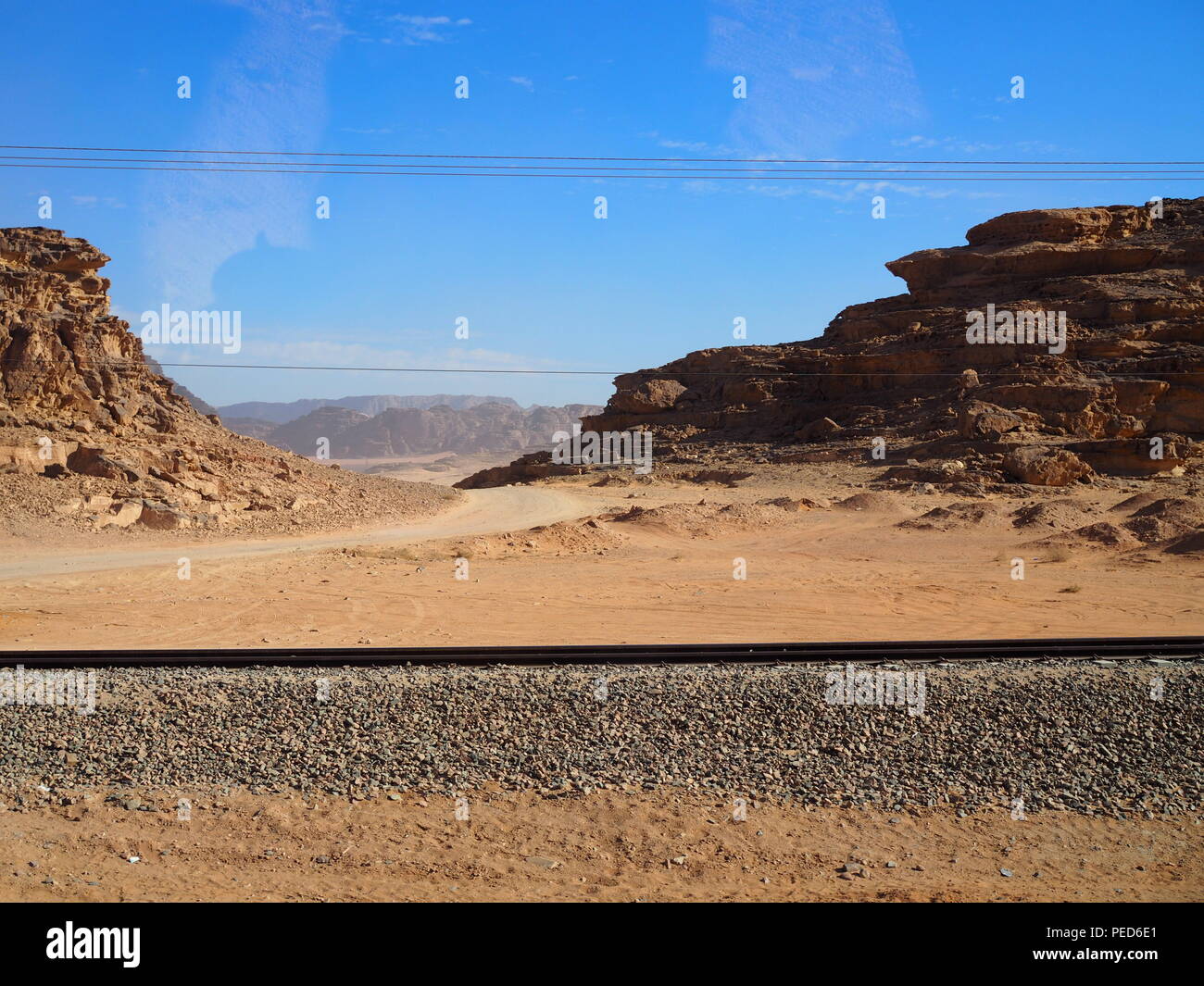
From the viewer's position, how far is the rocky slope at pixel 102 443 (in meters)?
25.9

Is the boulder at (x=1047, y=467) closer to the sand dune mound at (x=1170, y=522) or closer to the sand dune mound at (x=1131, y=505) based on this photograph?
the sand dune mound at (x=1131, y=505)

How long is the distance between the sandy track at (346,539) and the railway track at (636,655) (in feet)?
33.2

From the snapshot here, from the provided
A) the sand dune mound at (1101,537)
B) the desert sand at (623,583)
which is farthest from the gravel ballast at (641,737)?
the sand dune mound at (1101,537)

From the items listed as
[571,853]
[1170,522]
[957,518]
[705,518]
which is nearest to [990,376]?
[957,518]

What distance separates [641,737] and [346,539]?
1888 cm

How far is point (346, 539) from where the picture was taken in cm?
2609

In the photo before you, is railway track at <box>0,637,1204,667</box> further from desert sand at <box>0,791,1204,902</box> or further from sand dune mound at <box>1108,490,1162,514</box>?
sand dune mound at <box>1108,490,1162,514</box>

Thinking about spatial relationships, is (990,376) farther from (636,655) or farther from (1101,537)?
(636,655)

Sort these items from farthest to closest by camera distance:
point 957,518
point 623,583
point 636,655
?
point 957,518 → point 623,583 → point 636,655

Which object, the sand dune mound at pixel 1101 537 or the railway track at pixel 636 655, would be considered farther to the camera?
the sand dune mound at pixel 1101 537

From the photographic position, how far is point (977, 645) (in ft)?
39.5

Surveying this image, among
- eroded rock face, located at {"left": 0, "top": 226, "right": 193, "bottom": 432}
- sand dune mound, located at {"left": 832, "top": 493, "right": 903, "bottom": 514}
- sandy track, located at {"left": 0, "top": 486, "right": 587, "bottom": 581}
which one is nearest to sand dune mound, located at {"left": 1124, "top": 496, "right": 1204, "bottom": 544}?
sand dune mound, located at {"left": 832, "top": 493, "right": 903, "bottom": 514}

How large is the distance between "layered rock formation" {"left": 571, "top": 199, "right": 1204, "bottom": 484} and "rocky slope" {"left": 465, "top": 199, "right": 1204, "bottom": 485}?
12cm

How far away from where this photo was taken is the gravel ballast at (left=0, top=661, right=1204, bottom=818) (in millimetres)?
8070
